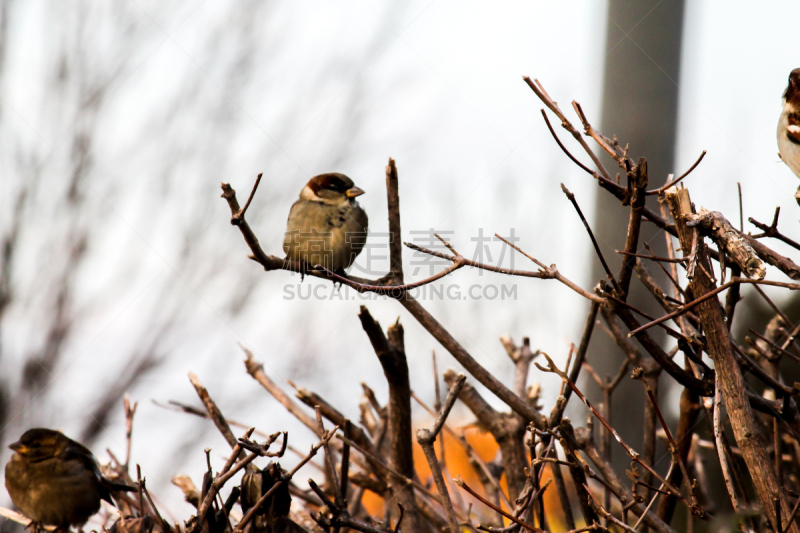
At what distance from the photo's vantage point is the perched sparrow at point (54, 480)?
86.3 inches

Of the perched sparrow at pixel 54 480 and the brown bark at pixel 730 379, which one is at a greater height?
the brown bark at pixel 730 379

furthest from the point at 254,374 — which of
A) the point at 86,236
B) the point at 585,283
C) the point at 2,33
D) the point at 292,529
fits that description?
the point at 2,33

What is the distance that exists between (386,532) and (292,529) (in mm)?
183

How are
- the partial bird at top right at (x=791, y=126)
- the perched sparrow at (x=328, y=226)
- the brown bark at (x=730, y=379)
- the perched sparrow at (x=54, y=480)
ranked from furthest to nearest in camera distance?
1. the perched sparrow at (x=328, y=226)
2. the perched sparrow at (x=54, y=480)
3. the partial bird at top right at (x=791, y=126)
4. the brown bark at (x=730, y=379)

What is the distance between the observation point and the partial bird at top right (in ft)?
5.65

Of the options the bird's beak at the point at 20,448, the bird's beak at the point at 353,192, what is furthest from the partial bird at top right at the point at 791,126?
the bird's beak at the point at 20,448

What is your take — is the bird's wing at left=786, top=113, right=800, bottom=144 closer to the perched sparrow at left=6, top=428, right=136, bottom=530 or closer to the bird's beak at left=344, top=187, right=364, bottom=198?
the bird's beak at left=344, top=187, right=364, bottom=198

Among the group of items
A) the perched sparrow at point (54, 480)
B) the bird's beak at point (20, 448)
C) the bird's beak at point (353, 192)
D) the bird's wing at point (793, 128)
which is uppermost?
the bird's wing at point (793, 128)

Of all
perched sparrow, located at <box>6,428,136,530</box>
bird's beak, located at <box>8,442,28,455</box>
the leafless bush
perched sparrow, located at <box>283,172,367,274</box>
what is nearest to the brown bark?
the leafless bush

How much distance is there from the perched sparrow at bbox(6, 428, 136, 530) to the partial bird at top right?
88.4 inches

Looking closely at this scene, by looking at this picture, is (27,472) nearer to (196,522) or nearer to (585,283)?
(196,522)

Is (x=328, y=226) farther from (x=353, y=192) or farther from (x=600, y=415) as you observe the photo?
(x=600, y=415)

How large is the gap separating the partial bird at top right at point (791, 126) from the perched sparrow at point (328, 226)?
143 cm

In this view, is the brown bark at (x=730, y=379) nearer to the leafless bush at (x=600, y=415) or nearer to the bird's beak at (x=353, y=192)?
the leafless bush at (x=600, y=415)
